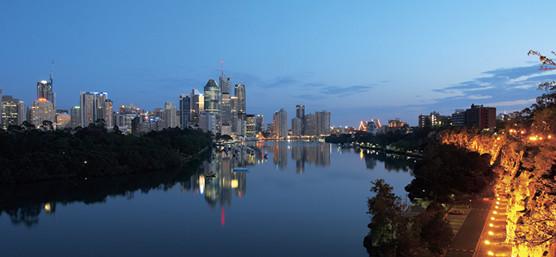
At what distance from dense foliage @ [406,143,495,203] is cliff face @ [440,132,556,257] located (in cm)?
253

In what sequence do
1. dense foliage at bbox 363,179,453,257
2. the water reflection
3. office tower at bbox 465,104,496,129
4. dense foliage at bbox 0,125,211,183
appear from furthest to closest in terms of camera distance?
office tower at bbox 465,104,496,129, dense foliage at bbox 0,125,211,183, the water reflection, dense foliage at bbox 363,179,453,257

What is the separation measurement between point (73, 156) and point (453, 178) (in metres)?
19.5

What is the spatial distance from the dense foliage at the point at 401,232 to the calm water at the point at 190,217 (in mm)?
1084

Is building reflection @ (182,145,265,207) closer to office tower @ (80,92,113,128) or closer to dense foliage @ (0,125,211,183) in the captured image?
dense foliage @ (0,125,211,183)

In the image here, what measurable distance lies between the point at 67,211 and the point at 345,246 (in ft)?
34.3

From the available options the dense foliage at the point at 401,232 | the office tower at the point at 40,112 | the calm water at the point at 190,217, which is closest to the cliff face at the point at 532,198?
the dense foliage at the point at 401,232

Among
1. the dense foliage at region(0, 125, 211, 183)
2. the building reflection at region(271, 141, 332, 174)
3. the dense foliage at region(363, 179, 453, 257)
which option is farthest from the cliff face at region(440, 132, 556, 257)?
the dense foliage at region(0, 125, 211, 183)

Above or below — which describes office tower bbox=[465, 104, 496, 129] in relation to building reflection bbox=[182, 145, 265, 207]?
above

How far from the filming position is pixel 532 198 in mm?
7484

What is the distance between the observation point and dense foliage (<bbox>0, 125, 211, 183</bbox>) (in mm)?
24109

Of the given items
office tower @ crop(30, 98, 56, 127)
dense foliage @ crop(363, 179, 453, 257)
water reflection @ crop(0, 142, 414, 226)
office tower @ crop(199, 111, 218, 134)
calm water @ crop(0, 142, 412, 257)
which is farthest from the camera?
office tower @ crop(199, 111, 218, 134)

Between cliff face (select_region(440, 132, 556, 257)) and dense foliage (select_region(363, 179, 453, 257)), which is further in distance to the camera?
dense foliage (select_region(363, 179, 453, 257))

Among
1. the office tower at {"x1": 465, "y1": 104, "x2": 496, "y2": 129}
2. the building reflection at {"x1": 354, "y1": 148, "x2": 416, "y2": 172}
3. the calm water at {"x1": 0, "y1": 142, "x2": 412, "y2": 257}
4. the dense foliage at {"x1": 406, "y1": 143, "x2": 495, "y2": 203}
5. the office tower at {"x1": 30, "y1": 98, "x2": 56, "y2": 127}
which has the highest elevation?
the office tower at {"x1": 30, "y1": 98, "x2": 56, "y2": 127}

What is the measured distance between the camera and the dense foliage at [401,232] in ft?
32.1
